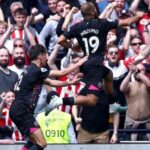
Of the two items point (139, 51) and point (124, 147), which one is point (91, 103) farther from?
point (139, 51)

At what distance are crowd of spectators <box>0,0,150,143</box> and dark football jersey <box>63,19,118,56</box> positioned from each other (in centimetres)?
68

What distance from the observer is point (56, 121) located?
1524cm

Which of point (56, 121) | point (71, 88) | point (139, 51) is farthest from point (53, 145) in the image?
point (139, 51)

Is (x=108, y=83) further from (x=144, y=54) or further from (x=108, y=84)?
(x=144, y=54)

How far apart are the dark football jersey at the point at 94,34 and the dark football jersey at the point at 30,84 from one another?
1057 mm

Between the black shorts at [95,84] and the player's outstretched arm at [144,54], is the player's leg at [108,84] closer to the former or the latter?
the black shorts at [95,84]

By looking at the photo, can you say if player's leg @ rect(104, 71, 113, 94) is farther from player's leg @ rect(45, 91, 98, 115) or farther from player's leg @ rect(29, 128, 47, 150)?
player's leg @ rect(29, 128, 47, 150)

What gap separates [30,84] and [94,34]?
4.66 ft

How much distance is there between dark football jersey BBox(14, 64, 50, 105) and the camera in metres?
14.0

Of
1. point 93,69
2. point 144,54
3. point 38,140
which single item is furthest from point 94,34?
point 38,140

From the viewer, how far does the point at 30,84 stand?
46.2 feet

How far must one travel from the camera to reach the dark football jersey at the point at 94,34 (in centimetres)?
1488

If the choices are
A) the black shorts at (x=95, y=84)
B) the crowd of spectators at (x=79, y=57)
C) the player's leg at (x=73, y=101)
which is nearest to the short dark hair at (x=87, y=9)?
the black shorts at (x=95, y=84)

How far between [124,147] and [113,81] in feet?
5.74
